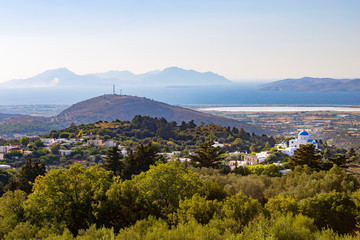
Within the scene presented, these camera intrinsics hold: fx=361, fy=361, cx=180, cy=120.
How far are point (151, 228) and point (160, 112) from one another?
112 m

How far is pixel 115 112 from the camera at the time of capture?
123 meters

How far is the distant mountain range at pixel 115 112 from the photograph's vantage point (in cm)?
11012

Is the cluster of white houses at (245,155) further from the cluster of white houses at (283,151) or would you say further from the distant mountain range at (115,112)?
the distant mountain range at (115,112)

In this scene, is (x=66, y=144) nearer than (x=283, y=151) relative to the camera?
No

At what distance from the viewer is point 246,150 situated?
162ft

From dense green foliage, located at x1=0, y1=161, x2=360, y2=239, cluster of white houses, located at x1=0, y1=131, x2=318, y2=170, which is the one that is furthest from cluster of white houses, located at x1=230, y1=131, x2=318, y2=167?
dense green foliage, located at x1=0, y1=161, x2=360, y2=239

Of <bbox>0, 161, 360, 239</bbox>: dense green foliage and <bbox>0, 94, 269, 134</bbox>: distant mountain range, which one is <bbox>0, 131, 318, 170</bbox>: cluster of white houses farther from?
<bbox>0, 94, 269, 134</bbox>: distant mountain range

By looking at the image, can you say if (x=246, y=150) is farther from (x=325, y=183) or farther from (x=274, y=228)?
(x=274, y=228)

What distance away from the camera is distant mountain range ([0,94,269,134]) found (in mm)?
110125

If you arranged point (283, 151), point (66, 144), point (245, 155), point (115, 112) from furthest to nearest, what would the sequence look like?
1. point (115, 112)
2. point (66, 144)
3. point (283, 151)
4. point (245, 155)

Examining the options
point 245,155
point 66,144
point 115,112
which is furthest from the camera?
point 115,112

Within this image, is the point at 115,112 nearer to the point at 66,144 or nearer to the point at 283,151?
the point at 66,144

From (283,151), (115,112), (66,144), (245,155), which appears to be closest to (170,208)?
(245,155)

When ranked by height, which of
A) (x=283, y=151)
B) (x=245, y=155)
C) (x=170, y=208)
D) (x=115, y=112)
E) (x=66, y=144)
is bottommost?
(x=245, y=155)
